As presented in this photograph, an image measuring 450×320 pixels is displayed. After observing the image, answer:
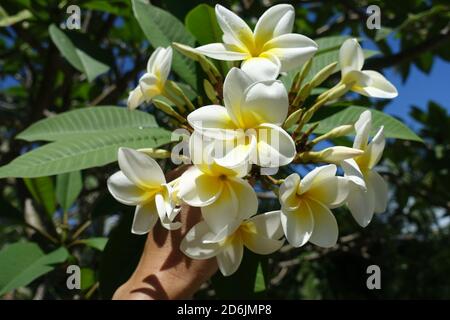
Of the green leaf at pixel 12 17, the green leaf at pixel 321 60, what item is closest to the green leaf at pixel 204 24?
the green leaf at pixel 321 60

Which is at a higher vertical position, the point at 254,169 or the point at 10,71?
the point at 254,169

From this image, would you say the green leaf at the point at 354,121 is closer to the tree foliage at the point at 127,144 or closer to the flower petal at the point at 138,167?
the tree foliage at the point at 127,144

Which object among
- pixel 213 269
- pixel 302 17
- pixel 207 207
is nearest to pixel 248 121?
pixel 207 207

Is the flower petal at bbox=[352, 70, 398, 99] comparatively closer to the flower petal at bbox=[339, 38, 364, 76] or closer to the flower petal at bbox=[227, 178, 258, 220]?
the flower petal at bbox=[339, 38, 364, 76]

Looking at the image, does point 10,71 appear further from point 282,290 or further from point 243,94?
point 243,94

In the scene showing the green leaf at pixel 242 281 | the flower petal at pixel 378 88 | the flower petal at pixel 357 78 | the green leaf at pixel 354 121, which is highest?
the flower petal at pixel 357 78

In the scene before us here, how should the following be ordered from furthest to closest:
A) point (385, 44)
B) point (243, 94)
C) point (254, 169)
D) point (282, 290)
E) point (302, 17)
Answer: point (282, 290) → point (302, 17) → point (385, 44) → point (254, 169) → point (243, 94)
